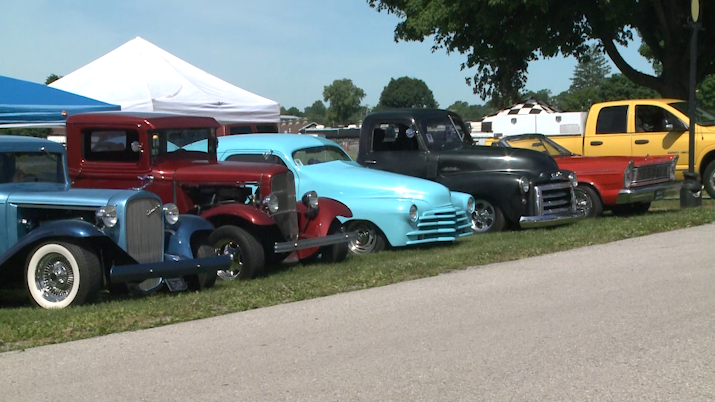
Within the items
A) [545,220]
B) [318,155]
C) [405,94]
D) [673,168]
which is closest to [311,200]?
[318,155]

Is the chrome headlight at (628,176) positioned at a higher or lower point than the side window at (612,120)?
lower

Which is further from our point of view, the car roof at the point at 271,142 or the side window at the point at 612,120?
the side window at the point at 612,120

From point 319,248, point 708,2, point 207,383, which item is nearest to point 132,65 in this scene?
point 319,248

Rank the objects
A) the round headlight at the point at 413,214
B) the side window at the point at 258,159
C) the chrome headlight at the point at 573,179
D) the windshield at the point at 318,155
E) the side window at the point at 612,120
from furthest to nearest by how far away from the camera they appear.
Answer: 1. the side window at the point at 612,120
2. the chrome headlight at the point at 573,179
3. the windshield at the point at 318,155
4. the side window at the point at 258,159
5. the round headlight at the point at 413,214

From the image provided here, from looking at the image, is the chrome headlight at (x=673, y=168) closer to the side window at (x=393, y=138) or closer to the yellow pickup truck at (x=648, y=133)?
the yellow pickup truck at (x=648, y=133)

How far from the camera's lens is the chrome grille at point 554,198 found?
1262 centimetres

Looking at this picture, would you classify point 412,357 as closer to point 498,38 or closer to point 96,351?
point 96,351

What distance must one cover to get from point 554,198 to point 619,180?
1588mm

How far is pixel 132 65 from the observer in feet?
56.1

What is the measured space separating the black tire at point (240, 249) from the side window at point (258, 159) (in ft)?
7.60

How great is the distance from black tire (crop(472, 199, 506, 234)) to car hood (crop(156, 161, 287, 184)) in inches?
167

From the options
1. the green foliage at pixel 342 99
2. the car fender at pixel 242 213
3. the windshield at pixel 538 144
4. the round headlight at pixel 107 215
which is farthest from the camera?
the green foliage at pixel 342 99

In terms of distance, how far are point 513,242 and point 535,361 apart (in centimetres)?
593

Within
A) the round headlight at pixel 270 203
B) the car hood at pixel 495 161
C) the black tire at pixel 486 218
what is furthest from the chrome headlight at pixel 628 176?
the round headlight at pixel 270 203
